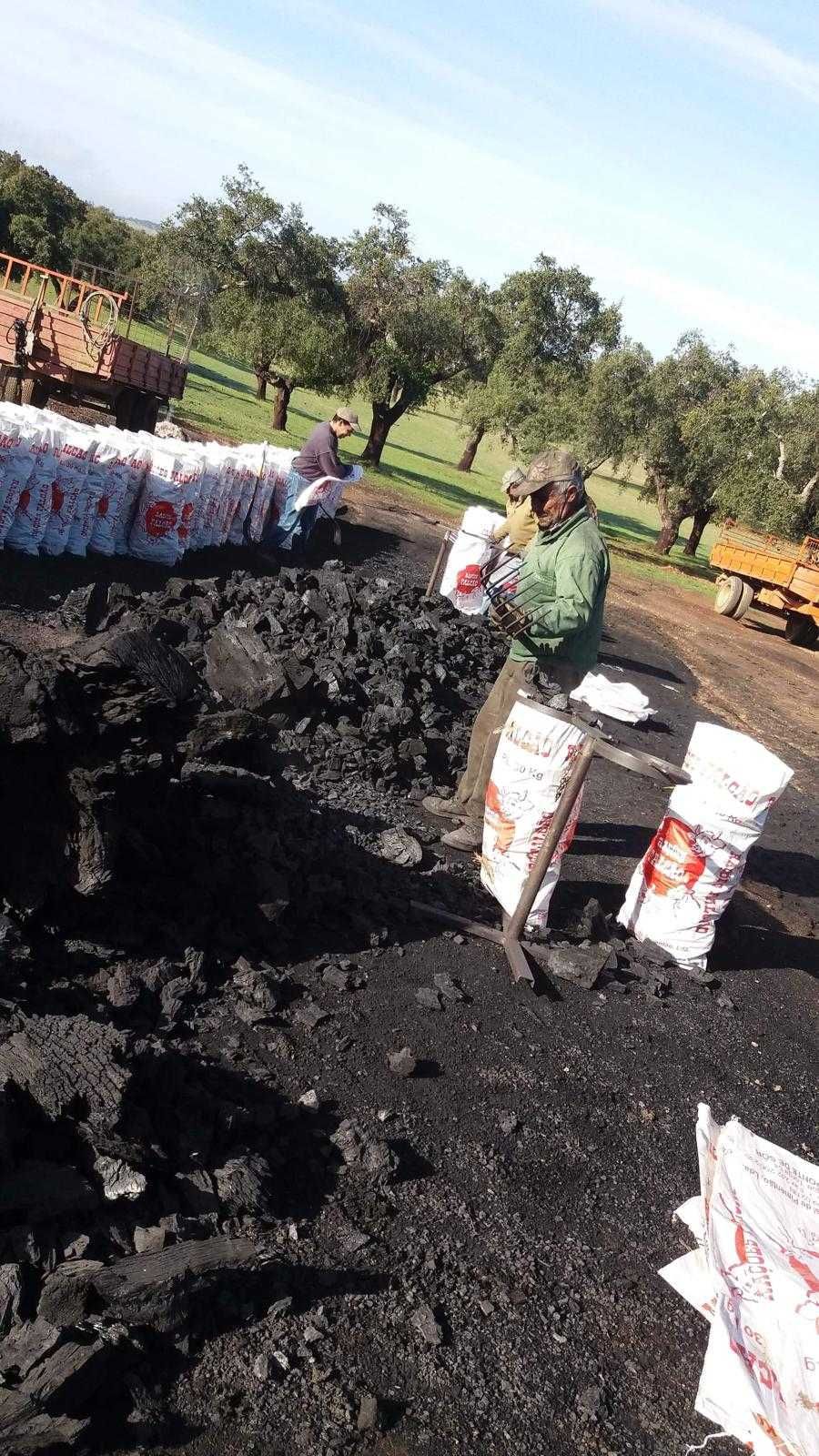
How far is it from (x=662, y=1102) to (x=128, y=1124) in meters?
2.52

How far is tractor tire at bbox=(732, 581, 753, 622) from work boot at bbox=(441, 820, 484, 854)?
61.1ft

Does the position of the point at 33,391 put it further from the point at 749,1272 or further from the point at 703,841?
the point at 749,1272

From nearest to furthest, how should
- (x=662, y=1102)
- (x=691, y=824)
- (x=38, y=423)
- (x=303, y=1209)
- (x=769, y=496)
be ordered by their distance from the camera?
(x=303, y=1209)
(x=662, y=1102)
(x=691, y=824)
(x=38, y=423)
(x=769, y=496)

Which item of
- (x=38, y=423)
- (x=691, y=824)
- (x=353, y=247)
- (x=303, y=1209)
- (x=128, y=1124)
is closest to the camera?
(x=128, y=1124)

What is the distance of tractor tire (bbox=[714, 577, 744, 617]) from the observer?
76.8 feet

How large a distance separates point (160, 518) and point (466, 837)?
18.2ft

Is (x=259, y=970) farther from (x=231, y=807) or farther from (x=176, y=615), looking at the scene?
(x=176, y=615)

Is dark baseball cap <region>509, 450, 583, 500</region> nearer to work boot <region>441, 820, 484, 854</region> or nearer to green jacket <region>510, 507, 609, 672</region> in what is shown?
green jacket <region>510, 507, 609, 672</region>

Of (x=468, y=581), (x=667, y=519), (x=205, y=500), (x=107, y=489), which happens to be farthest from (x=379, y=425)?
(x=107, y=489)

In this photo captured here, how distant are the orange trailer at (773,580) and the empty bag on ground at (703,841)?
18.2 metres

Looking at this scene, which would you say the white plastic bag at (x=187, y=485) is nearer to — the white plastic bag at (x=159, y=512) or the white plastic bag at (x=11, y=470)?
the white plastic bag at (x=159, y=512)

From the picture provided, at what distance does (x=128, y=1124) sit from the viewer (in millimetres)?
3098

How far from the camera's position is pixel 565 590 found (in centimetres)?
564

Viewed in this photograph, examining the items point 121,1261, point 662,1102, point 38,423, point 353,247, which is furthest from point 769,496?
point 121,1261
